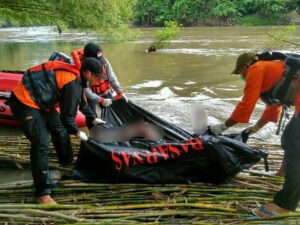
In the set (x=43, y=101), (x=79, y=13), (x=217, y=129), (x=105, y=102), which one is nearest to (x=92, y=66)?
(x=43, y=101)

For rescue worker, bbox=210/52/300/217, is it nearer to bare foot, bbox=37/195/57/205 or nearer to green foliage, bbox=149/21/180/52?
bare foot, bbox=37/195/57/205

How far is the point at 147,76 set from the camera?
13.5 metres

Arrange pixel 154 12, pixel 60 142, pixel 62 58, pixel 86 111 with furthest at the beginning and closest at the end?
1. pixel 154 12
2. pixel 86 111
3. pixel 62 58
4. pixel 60 142

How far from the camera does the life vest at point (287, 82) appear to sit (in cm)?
297

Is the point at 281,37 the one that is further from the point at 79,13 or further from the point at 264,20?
the point at 264,20

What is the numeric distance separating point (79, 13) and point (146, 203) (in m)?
9.16

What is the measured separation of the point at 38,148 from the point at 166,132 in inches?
64.6

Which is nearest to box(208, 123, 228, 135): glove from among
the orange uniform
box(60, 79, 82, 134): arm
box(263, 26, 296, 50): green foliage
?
the orange uniform

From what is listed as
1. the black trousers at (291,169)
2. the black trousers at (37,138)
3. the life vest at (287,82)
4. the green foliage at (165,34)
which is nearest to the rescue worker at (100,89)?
the black trousers at (37,138)

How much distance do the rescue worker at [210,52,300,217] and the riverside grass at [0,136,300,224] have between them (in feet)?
0.36

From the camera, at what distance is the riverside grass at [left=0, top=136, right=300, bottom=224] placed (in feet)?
9.19

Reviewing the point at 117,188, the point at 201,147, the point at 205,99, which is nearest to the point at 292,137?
the point at 201,147

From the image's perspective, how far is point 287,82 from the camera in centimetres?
300

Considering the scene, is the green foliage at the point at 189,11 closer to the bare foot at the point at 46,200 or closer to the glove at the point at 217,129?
the glove at the point at 217,129
